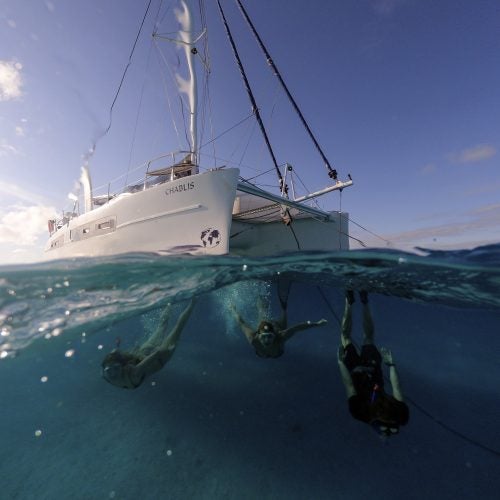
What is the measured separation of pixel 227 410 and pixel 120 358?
317 centimetres

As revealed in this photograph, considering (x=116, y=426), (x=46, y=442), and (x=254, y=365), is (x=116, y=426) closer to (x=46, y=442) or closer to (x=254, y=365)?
(x=46, y=442)

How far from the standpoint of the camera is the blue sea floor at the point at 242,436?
16.7 ft

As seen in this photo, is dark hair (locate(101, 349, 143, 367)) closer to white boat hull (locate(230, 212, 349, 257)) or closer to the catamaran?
the catamaran

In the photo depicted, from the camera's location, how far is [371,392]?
4.91 meters

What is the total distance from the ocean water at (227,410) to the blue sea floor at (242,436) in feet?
0.11

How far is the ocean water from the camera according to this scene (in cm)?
519

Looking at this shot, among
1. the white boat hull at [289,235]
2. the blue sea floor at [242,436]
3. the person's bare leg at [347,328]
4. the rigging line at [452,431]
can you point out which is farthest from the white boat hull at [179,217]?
the rigging line at [452,431]

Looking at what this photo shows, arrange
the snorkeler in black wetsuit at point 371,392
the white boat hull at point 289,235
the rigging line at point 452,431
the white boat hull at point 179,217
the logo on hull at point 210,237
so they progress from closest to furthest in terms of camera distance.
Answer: the snorkeler in black wetsuit at point 371,392 < the rigging line at point 452,431 < the logo on hull at point 210,237 < the white boat hull at point 179,217 < the white boat hull at point 289,235

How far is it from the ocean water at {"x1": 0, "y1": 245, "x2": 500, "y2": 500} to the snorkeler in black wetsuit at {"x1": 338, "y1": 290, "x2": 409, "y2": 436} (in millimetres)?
1595

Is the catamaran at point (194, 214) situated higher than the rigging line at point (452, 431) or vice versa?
the catamaran at point (194, 214)

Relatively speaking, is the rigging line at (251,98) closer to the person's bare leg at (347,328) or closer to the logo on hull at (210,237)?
the logo on hull at (210,237)

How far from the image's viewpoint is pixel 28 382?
38.3ft

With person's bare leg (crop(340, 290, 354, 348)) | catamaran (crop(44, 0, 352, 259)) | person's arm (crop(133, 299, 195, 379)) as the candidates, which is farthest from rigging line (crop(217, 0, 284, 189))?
person's arm (crop(133, 299, 195, 379))

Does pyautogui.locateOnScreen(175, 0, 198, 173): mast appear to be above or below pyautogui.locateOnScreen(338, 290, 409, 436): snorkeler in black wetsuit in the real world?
above
